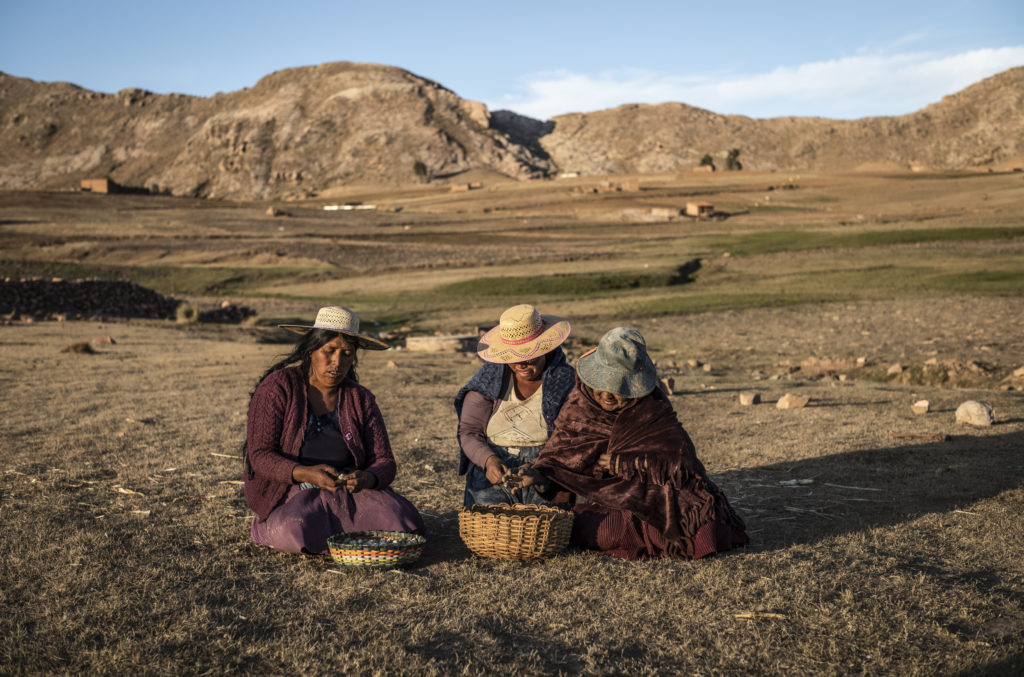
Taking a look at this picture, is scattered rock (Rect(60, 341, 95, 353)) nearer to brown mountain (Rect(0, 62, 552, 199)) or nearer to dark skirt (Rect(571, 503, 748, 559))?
Answer: dark skirt (Rect(571, 503, 748, 559))

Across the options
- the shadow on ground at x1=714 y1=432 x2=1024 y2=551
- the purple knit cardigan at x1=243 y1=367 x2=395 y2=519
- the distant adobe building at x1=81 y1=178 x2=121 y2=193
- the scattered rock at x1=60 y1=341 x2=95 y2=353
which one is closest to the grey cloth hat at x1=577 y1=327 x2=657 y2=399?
the shadow on ground at x1=714 y1=432 x2=1024 y2=551

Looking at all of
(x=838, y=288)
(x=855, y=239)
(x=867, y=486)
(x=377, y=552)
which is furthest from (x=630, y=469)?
(x=855, y=239)

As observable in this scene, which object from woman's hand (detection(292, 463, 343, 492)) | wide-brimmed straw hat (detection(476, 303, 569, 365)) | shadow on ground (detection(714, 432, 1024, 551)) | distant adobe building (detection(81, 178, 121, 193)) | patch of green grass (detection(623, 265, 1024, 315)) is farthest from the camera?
distant adobe building (detection(81, 178, 121, 193))

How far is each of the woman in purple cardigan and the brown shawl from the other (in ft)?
3.47

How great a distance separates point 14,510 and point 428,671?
3.95 m

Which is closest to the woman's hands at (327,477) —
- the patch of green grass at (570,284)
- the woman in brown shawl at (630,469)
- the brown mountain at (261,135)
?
the woman in brown shawl at (630,469)

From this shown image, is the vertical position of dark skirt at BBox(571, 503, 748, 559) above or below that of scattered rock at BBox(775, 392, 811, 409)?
above

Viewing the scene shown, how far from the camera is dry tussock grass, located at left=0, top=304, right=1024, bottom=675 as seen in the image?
13.0 ft

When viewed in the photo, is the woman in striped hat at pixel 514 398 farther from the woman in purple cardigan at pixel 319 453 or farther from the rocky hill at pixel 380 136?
the rocky hill at pixel 380 136

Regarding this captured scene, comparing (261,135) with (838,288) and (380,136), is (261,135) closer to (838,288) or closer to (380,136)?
(380,136)

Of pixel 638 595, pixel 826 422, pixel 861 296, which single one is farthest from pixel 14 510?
pixel 861 296

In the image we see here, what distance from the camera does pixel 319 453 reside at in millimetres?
5664

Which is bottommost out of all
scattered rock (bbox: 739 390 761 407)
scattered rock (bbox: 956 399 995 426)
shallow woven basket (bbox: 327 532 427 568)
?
scattered rock (bbox: 739 390 761 407)

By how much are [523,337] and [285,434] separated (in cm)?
164
